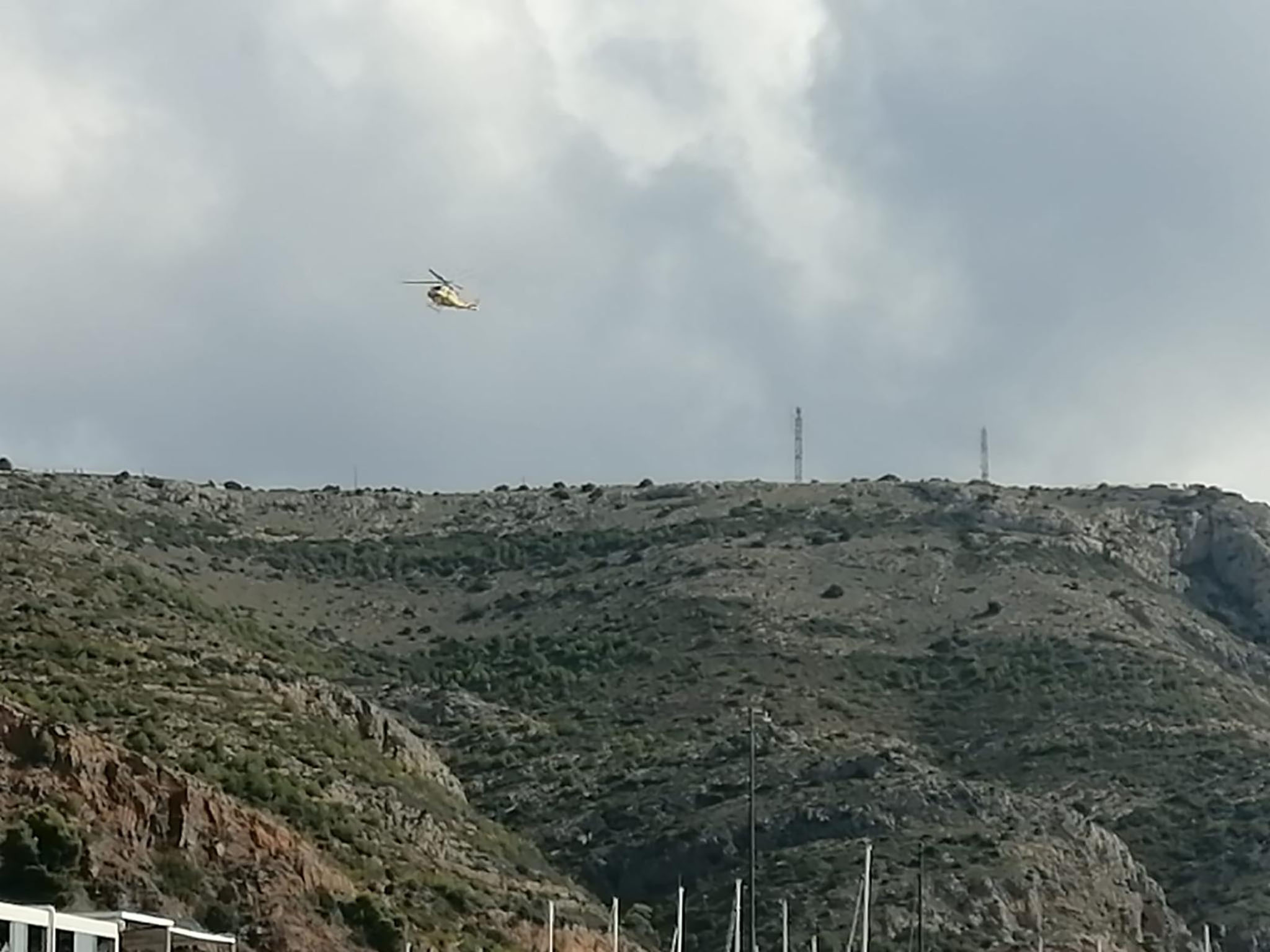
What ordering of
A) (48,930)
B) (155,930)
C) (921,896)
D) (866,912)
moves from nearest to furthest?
(48,930) → (155,930) → (866,912) → (921,896)

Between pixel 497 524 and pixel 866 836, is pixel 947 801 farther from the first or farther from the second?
pixel 497 524

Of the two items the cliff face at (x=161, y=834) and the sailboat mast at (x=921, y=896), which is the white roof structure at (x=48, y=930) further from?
the sailboat mast at (x=921, y=896)

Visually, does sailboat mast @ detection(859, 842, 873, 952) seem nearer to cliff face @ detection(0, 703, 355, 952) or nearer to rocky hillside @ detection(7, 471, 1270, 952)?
rocky hillside @ detection(7, 471, 1270, 952)

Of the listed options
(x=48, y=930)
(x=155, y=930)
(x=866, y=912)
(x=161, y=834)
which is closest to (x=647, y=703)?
(x=866, y=912)

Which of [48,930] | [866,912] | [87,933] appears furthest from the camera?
[866,912]

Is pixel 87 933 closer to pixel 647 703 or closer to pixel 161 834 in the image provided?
pixel 161 834

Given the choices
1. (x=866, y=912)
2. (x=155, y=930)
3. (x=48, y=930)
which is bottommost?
(x=48, y=930)

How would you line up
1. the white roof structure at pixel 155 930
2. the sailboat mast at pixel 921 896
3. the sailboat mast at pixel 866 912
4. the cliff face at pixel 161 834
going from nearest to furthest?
the white roof structure at pixel 155 930 → the cliff face at pixel 161 834 → the sailboat mast at pixel 921 896 → the sailboat mast at pixel 866 912

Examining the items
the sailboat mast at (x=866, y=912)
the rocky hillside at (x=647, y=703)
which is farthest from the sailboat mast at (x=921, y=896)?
the sailboat mast at (x=866, y=912)
